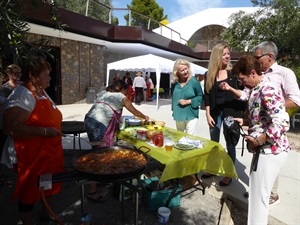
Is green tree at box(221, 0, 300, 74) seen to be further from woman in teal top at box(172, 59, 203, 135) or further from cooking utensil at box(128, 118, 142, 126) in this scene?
cooking utensil at box(128, 118, 142, 126)

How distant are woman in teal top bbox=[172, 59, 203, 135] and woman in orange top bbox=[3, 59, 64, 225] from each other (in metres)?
1.81

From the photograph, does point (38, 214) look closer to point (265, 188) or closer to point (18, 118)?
point (18, 118)

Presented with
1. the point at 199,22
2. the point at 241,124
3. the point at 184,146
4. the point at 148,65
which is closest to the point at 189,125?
the point at 184,146

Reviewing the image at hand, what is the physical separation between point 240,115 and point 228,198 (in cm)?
105

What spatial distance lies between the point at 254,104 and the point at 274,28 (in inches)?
273

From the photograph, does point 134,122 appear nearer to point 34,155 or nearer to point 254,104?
point 34,155

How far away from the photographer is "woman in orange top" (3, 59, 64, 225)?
6.57 ft

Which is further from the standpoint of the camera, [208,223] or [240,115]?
[240,115]

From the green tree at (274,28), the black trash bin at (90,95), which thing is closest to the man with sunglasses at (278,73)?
the green tree at (274,28)

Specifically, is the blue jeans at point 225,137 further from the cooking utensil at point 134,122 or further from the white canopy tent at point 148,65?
the white canopy tent at point 148,65

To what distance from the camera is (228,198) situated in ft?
10.3

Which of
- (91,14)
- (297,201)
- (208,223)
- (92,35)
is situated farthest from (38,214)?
(91,14)

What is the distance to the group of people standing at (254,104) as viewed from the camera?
1963 millimetres

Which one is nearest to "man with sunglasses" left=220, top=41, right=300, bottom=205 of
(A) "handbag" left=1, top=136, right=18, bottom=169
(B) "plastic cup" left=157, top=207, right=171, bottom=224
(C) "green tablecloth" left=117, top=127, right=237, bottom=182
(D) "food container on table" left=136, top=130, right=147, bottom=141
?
(C) "green tablecloth" left=117, top=127, right=237, bottom=182
